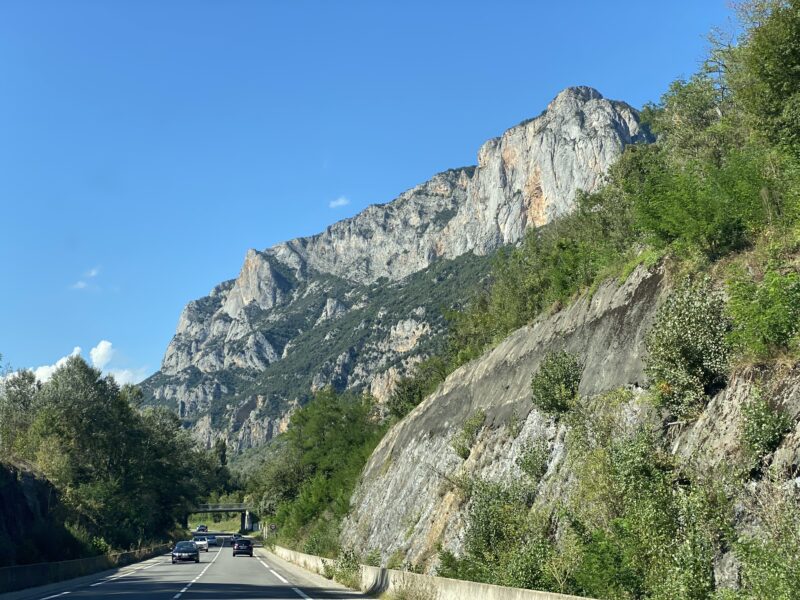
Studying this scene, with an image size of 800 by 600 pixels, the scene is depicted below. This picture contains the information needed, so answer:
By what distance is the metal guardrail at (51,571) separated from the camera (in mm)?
26469

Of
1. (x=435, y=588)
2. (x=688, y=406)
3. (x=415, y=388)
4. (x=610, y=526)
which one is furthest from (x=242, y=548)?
(x=688, y=406)

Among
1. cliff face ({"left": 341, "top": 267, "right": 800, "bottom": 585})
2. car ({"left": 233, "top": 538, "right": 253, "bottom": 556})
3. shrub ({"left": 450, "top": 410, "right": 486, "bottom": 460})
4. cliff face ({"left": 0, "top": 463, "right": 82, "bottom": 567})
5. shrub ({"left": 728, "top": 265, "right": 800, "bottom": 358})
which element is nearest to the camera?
shrub ({"left": 728, "top": 265, "right": 800, "bottom": 358})

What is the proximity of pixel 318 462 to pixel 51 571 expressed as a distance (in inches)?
1876

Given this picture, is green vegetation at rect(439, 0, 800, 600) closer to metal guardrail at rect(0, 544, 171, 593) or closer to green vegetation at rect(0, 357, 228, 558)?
metal guardrail at rect(0, 544, 171, 593)

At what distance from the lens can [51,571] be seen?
3144 centimetres

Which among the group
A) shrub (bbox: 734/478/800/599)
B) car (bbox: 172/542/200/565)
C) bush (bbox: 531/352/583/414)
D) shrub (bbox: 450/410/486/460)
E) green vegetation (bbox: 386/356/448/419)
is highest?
green vegetation (bbox: 386/356/448/419)

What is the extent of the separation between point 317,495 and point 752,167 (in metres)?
52.8

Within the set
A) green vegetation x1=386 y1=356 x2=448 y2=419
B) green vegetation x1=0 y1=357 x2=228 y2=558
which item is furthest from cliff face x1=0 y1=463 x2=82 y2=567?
green vegetation x1=386 y1=356 x2=448 y2=419

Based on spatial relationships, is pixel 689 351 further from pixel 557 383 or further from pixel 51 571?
pixel 51 571

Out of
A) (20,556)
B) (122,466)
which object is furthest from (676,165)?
(122,466)

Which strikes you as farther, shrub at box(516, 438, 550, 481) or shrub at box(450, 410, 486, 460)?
shrub at box(450, 410, 486, 460)

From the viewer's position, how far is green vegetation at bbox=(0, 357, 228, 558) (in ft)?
201

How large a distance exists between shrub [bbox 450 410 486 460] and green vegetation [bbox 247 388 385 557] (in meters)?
26.2

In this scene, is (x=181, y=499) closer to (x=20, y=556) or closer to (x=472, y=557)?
(x=20, y=556)
